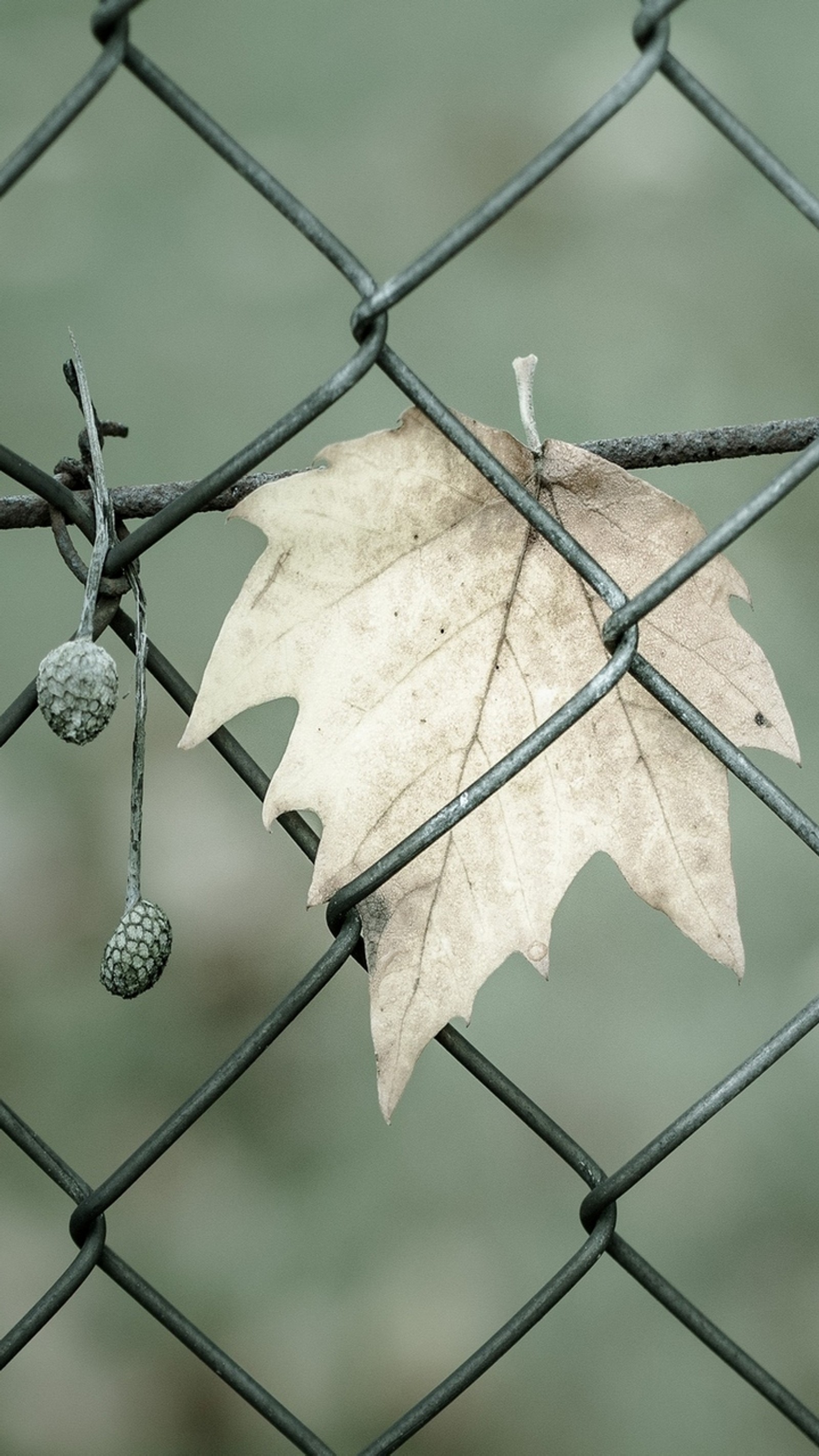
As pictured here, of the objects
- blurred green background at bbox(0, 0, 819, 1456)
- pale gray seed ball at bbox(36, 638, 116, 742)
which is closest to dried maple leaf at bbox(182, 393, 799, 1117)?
pale gray seed ball at bbox(36, 638, 116, 742)

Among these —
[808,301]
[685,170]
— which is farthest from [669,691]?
[685,170]

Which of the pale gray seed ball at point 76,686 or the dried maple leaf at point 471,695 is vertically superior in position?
the pale gray seed ball at point 76,686

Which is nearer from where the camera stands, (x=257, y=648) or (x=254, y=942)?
(x=257, y=648)

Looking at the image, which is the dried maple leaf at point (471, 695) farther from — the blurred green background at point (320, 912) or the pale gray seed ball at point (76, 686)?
the blurred green background at point (320, 912)

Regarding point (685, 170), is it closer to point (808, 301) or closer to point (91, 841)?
point (808, 301)

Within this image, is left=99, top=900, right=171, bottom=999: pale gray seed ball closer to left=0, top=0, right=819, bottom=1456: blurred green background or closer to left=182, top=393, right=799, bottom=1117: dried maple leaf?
left=182, top=393, right=799, bottom=1117: dried maple leaf

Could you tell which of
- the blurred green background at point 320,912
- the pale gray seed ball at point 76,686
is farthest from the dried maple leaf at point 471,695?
the blurred green background at point 320,912

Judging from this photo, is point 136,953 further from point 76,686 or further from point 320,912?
point 320,912
